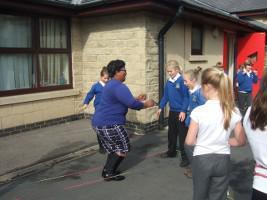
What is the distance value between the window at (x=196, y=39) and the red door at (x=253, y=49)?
2922 mm

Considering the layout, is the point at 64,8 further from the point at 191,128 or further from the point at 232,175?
the point at 191,128

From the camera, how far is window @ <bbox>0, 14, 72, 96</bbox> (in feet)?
22.5

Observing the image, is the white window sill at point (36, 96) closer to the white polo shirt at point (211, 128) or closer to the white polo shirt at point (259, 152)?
the white polo shirt at point (211, 128)

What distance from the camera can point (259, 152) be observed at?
194cm

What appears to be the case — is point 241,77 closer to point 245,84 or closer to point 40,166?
point 245,84

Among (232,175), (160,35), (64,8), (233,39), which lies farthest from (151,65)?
(233,39)

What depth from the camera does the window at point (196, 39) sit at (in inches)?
355

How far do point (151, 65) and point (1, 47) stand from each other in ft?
10.6

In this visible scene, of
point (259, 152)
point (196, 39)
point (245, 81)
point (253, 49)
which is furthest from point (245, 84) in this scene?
point (259, 152)

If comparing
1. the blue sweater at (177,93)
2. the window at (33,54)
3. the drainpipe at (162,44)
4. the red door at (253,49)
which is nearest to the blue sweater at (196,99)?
the blue sweater at (177,93)

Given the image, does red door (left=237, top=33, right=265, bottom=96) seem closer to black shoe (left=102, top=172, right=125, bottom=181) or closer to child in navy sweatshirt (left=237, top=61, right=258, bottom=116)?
child in navy sweatshirt (left=237, top=61, right=258, bottom=116)

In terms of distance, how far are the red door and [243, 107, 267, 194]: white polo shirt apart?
9730mm

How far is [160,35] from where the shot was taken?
7.14 m

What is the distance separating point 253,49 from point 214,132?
9923mm
